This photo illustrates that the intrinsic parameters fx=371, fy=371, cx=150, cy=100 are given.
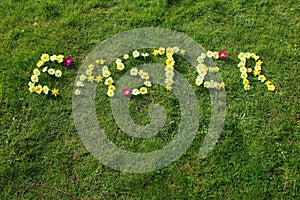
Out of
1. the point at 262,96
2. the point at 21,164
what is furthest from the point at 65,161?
the point at 262,96

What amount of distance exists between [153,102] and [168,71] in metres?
0.44

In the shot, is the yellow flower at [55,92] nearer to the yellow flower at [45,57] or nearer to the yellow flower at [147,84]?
the yellow flower at [45,57]

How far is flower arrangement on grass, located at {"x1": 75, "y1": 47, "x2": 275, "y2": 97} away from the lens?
430 centimetres

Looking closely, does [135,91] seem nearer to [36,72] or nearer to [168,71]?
[168,71]

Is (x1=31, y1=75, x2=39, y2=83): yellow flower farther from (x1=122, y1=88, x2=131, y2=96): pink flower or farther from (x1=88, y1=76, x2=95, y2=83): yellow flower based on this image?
(x1=122, y1=88, x2=131, y2=96): pink flower

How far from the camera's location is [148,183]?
376 centimetres

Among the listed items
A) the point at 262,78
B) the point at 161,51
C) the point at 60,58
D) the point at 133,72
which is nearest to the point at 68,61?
the point at 60,58

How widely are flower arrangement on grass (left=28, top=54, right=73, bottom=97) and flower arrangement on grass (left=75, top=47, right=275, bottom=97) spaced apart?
267 millimetres

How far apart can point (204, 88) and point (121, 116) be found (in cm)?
102

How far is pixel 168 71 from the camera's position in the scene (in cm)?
443

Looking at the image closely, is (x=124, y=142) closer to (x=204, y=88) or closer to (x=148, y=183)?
(x=148, y=183)

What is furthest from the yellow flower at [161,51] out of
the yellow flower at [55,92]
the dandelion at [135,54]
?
the yellow flower at [55,92]

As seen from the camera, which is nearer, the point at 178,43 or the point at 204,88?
the point at 204,88

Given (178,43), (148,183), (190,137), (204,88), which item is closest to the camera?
(148,183)
